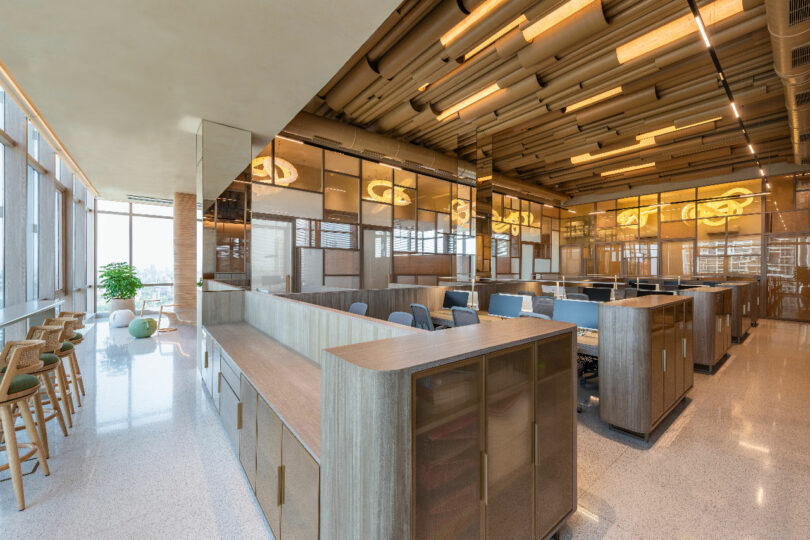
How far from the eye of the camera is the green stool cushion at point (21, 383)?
2207mm

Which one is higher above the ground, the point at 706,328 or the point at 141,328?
the point at 706,328

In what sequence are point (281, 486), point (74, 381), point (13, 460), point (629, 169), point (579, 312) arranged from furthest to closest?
point (629, 169)
point (579, 312)
point (74, 381)
point (13, 460)
point (281, 486)

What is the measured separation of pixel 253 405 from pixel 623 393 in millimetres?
2951

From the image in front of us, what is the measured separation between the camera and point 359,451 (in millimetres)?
1057

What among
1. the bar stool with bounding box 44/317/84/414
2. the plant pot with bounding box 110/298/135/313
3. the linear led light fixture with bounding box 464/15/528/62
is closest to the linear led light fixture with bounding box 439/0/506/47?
the linear led light fixture with bounding box 464/15/528/62

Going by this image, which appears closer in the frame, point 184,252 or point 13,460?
point 13,460

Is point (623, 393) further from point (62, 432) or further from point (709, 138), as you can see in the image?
point (709, 138)

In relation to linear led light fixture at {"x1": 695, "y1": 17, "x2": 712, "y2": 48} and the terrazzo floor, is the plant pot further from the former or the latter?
linear led light fixture at {"x1": 695, "y1": 17, "x2": 712, "y2": 48}

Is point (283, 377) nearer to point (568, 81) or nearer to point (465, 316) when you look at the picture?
point (465, 316)

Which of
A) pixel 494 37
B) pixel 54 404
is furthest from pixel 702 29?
pixel 54 404

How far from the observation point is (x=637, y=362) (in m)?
2.76

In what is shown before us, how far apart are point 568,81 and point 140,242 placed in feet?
37.7

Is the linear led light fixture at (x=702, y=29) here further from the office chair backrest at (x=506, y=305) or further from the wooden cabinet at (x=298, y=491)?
the wooden cabinet at (x=298, y=491)

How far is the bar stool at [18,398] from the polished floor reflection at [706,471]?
3347 mm
